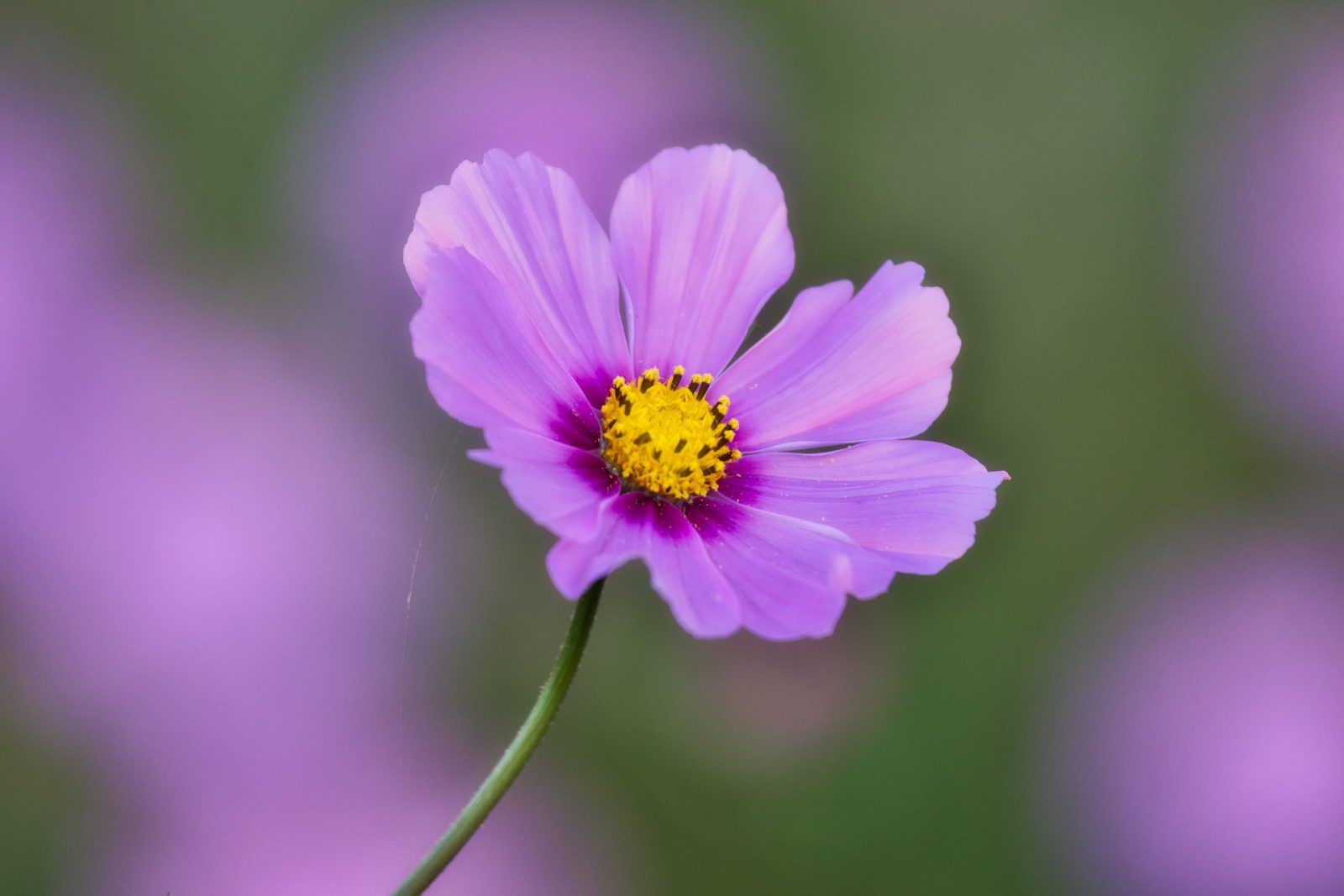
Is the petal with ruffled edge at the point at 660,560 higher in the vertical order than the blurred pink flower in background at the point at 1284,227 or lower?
lower

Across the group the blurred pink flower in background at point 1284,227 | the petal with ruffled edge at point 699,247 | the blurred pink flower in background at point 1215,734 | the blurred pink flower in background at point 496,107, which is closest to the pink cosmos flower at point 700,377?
the petal with ruffled edge at point 699,247

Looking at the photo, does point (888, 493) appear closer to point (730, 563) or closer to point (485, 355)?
point (730, 563)

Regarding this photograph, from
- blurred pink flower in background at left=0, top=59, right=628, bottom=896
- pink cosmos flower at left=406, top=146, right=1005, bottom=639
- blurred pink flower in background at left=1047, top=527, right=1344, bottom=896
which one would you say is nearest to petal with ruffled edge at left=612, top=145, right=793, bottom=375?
pink cosmos flower at left=406, top=146, right=1005, bottom=639

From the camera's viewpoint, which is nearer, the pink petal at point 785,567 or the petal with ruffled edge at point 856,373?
the pink petal at point 785,567

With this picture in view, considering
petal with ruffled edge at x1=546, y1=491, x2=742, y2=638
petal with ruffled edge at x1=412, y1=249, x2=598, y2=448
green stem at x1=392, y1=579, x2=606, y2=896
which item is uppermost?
petal with ruffled edge at x1=412, y1=249, x2=598, y2=448

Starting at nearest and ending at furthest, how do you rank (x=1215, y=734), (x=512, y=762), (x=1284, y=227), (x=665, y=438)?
(x=512, y=762) < (x=665, y=438) < (x=1215, y=734) < (x=1284, y=227)

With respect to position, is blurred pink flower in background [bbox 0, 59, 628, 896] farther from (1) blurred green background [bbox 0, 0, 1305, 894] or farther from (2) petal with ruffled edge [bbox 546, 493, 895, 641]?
(2) petal with ruffled edge [bbox 546, 493, 895, 641]

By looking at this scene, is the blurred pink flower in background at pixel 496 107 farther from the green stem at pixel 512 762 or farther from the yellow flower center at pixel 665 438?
the green stem at pixel 512 762

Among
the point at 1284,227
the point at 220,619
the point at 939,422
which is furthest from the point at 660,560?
the point at 1284,227
